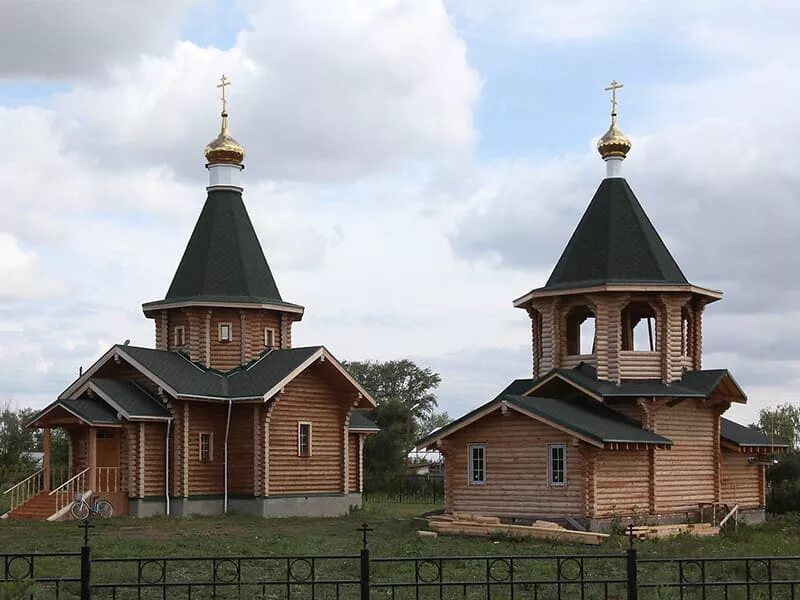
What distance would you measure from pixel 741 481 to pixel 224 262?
573 inches

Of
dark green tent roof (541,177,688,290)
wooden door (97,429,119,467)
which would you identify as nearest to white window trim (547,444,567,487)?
dark green tent roof (541,177,688,290)

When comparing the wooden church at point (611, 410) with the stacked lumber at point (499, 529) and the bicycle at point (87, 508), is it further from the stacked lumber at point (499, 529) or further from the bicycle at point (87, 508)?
the bicycle at point (87, 508)

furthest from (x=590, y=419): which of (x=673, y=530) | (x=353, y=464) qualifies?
(x=353, y=464)

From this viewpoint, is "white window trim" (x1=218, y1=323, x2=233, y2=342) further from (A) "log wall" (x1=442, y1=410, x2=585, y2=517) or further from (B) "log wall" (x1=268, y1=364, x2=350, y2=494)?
(A) "log wall" (x1=442, y1=410, x2=585, y2=517)

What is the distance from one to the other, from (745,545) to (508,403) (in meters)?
5.28

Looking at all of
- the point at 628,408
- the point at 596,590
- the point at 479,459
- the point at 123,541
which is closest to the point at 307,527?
the point at 479,459

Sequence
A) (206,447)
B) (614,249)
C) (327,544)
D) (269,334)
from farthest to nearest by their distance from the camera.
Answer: (269,334) → (206,447) → (614,249) → (327,544)

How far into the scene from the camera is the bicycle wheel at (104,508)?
26688 mm

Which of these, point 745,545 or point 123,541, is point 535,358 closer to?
point 745,545

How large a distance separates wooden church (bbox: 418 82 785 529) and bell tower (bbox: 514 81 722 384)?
32mm

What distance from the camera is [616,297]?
25766 millimetres

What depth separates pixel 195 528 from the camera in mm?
24109

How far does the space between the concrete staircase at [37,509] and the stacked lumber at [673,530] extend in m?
13.3

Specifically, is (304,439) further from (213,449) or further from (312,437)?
(213,449)
